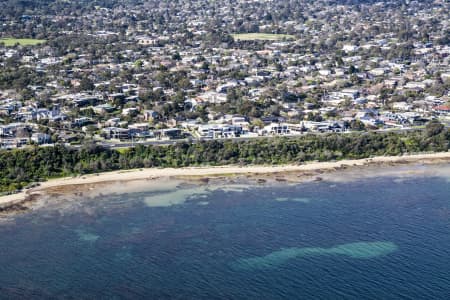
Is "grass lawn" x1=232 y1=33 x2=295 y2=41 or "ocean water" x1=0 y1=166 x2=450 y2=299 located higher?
"grass lawn" x1=232 y1=33 x2=295 y2=41

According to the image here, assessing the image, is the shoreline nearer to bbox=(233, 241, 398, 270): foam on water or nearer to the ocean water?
the ocean water

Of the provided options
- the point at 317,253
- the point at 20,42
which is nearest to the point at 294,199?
the point at 317,253

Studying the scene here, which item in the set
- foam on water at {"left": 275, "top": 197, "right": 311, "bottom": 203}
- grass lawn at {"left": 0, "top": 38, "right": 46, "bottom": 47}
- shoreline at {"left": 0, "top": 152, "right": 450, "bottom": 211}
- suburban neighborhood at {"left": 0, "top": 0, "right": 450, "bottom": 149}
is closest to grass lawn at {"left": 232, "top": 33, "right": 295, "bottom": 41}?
suburban neighborhood at {"left": 0, "top": 0, "right": 450, "bottom": 149}

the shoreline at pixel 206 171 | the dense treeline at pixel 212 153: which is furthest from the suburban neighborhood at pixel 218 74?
the shoreline at pixel 206 171

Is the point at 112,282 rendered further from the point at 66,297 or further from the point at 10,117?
the point at 10,117

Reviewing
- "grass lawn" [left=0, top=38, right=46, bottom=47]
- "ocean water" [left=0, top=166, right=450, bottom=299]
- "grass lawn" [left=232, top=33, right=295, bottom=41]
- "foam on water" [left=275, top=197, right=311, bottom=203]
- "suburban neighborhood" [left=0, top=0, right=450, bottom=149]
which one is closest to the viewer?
"ocean water" [left=0, top=166, right=450, bottom=299]

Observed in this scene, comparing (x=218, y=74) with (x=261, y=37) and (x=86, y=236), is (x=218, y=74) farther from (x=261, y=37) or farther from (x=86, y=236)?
(x=86, y=236)
